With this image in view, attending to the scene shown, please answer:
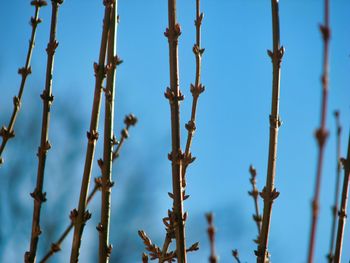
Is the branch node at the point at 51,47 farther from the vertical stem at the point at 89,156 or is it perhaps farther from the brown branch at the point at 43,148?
the vertical stem at the point at 89,156

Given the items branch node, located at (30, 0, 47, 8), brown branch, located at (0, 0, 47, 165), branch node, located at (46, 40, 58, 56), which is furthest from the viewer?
branch node, located at (30, 0, 47, 8)

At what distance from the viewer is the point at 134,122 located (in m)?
2.70

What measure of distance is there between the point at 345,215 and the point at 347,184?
4.7 inches

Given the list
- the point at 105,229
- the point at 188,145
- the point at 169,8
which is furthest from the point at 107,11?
the point at 105,229

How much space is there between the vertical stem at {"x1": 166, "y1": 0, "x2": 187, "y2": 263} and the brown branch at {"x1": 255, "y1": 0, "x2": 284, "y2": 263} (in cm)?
25

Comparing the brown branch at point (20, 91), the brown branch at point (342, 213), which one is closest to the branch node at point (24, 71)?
the brown branch at point (20, 91)

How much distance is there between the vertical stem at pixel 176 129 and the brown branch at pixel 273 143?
25 cm

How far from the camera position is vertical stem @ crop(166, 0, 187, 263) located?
1719 mm

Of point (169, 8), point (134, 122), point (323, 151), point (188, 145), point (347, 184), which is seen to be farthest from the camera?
point (134, 122)

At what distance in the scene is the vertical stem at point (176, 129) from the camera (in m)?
1.72

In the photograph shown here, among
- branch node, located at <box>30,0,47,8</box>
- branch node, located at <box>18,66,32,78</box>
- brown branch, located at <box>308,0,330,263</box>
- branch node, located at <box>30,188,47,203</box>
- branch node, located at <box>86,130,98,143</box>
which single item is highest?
branch node, located at <box>30,0,47,8</box>

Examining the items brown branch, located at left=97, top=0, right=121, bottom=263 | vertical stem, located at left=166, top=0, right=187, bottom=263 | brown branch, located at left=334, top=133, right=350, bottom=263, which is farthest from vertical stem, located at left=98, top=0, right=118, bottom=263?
brown branch, located at left=334, top=133, right=350, bottom=263

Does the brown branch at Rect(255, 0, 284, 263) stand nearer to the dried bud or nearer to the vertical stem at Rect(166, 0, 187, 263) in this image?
the vertical stem at Rect(166, 0, 187, 263)

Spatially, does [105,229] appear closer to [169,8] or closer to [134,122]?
[169,8]
